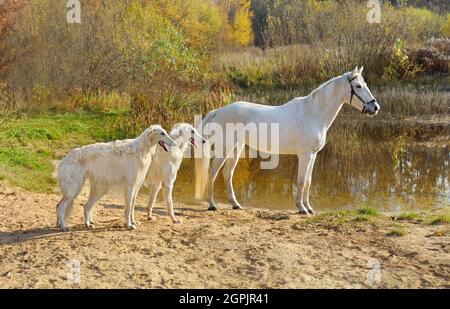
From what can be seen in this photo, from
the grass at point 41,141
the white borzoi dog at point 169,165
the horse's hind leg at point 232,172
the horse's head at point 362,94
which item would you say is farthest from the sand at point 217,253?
the grass at point 41,141

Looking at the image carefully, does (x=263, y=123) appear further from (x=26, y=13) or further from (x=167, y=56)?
(x=26, y=13)

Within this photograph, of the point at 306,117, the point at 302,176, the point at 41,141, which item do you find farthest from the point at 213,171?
the point at 41,141

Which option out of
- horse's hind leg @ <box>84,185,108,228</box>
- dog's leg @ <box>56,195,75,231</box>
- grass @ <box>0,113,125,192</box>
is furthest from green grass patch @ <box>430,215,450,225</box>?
grass @ <box>0,113,125,192</box>

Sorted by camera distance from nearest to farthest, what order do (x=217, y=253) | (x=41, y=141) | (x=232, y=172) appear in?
(x=217, y=253) → (x=232, y=172) → (x=41, y=141)

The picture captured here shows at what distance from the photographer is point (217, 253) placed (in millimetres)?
6637

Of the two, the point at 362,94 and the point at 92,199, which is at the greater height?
the point at 362,94

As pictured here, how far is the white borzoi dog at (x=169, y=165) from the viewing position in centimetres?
821

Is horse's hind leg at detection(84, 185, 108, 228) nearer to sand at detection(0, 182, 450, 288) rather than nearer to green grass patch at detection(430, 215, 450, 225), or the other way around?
sand at detection(0, 182, 450, 288)

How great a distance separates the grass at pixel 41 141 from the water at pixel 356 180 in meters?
2.79

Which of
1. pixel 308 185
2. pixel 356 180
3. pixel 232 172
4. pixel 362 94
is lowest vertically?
pixel 356 180

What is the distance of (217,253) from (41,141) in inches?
358

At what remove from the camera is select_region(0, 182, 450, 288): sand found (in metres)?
5.82

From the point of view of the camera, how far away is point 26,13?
21484 mm

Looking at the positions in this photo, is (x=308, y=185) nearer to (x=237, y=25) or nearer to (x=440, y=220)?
(x=440, y=220)
